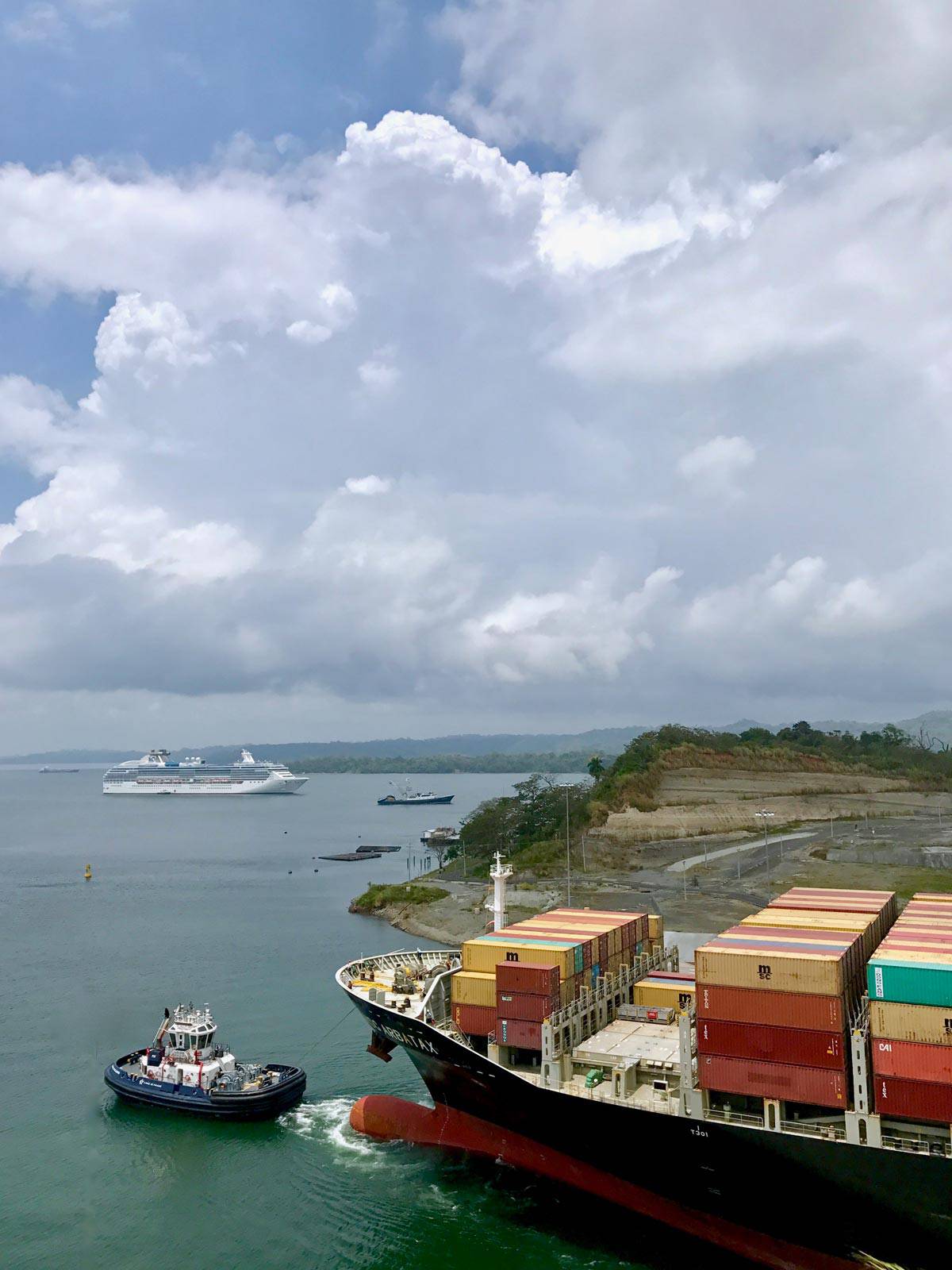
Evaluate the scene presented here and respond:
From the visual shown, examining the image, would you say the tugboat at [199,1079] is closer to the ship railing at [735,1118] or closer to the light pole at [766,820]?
the ship railing at [735,1118]

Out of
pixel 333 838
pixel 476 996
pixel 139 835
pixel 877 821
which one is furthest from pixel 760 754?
pixel 476 996

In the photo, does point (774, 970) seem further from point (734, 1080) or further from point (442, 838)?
point (442, 838)

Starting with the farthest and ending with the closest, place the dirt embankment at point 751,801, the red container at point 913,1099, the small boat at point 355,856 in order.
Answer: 1. the small boat at point 355,856
2. the dirt embankment at point 751,801
3. the red container at point 913,1099

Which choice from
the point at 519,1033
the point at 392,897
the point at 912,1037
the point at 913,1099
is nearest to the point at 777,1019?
the point at 912,1037

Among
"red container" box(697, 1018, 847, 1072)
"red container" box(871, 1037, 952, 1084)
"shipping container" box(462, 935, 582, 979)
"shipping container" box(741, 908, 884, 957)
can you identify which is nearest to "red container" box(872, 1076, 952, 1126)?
"red container" box(871, 1037, 952, 1084)

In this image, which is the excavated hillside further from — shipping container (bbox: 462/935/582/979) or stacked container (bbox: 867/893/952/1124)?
stacked container (bbox: 867/893/952/1124)

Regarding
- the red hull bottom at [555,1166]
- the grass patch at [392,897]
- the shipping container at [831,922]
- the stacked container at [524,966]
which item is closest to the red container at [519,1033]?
the stacked container at [524,966]

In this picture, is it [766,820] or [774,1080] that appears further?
[766,820]
